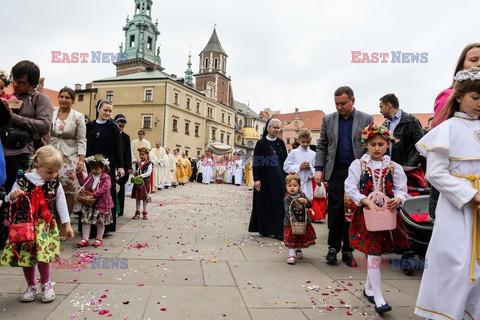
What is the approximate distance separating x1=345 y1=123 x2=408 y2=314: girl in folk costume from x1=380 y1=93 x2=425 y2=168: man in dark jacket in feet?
5.98

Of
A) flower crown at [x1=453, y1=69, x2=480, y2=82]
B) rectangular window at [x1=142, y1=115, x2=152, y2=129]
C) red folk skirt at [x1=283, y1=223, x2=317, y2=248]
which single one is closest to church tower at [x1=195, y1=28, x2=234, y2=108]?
rectangular window at [x1=142, y1=115, x2=152, y2=129]

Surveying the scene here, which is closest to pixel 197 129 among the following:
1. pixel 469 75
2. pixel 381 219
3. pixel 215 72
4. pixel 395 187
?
pixel 215 72

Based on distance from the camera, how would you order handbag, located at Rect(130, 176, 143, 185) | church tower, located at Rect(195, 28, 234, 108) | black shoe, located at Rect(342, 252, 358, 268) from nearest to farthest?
black shoe, located at Rect(342, 252, 358, 268), handbag, located at Rect(130, 176, 143, 185), church tower, located at Rect(195, 28, 234, 108)

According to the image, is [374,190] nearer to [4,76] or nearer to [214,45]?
[4,76]

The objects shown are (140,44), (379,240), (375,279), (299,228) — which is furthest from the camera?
(140,44)

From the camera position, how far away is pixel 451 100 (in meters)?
A: 2.46

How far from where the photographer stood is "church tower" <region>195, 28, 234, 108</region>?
245 feet

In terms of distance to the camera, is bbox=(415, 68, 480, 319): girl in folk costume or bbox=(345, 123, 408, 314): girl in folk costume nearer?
bbox=(415, 68, 480, 319): girl in folk costume

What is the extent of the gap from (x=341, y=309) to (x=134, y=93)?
2060 inches

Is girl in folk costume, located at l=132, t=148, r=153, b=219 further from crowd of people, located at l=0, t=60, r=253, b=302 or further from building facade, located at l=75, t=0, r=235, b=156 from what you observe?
building facade, located at l=75, t=0, r=235, b=156

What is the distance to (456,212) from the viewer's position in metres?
2.21

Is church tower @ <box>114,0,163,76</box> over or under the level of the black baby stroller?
over

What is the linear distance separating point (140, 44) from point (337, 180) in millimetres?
71864

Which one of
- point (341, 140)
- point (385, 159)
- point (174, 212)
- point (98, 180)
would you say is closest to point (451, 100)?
point (385, 159)
